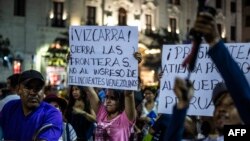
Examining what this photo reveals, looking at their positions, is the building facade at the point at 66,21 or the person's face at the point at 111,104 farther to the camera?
the building facade at the point at 66,21

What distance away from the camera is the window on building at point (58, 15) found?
39.1 metres

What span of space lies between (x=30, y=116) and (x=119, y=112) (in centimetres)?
141

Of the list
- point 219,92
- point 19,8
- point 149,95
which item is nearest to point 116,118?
point 219,92

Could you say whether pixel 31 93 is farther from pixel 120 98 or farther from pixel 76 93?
pixel 76 93

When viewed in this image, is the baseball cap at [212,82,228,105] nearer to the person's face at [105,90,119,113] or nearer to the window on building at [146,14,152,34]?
the person's face at [105,90,119,113]

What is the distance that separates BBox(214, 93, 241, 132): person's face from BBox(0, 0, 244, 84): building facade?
30030 mm

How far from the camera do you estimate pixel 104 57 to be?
20.1ft

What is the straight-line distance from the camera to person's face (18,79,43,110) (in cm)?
425

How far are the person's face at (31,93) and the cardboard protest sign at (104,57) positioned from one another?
4.96 feet

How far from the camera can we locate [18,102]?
172 inches

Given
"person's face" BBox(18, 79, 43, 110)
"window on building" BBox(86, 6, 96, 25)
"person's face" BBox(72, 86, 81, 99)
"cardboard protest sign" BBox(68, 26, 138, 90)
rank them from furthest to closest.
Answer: "window on building" BBox(86, 6, 96, 25), "person's face" BBox(72, 86, 81, 99), "cardboard protest sign" BBox(68, 26, 138, 90), "person's face" BBox(18, 79, 43, 110)

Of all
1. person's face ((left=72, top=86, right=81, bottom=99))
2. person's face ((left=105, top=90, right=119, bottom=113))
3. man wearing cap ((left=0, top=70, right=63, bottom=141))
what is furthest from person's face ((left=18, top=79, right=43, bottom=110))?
person's face ((left=72, top=86, right=81, bottom=99))

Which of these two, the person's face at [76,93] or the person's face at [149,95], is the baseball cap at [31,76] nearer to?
the person's face at [76,93]

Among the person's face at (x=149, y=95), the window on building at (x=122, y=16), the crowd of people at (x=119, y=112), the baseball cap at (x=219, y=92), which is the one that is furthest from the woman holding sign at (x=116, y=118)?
the window on building at (x=122, y=16)
